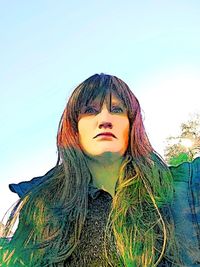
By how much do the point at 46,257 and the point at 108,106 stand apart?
21.2 inches

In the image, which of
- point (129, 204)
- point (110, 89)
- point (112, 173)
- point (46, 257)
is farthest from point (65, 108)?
point (46, 257)

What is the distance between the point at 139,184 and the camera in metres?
1.65

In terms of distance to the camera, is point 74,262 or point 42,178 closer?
point 74,262

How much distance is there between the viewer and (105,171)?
1679 mm

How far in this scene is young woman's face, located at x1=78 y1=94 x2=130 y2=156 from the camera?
1.58m

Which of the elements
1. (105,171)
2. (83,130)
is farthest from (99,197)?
(83,130)

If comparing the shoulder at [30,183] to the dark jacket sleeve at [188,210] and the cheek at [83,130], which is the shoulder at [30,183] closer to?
the cheek at [83,130]

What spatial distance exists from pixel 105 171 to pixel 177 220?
1.00ft

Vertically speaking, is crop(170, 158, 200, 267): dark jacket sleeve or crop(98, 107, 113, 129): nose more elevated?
crop(98, 107, 113, 129): nose

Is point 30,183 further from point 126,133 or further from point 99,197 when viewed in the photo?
point 126,133

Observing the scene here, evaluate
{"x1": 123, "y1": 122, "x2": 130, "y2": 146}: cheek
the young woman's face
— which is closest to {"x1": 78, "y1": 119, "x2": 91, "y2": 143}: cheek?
the young woman's face

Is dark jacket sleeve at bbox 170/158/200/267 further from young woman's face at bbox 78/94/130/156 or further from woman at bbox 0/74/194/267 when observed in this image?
young woman's face at bbox 78/94/130/156

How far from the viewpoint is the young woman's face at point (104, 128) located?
62.1 inches

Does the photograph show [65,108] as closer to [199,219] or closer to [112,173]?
[112,173]
